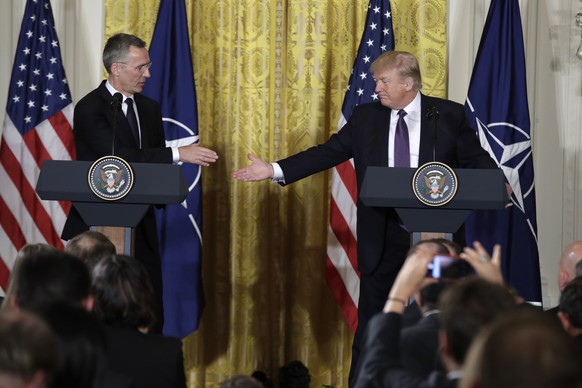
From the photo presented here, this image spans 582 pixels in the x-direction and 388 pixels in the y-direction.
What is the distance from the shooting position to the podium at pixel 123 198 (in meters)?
5.21

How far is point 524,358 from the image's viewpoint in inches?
67.2

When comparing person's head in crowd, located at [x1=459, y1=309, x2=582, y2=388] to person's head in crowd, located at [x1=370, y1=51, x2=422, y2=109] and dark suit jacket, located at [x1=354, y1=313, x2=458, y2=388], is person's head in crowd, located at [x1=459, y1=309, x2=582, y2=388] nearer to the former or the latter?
dark suit jacket, located at [x1=354, y1=313, x2=458, y2=388]

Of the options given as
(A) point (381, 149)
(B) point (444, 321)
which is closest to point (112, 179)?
(A) point (381, 149)

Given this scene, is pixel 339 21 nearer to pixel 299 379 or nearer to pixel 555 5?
pixel 555 5

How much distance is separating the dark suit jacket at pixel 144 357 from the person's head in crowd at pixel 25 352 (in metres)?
0.99

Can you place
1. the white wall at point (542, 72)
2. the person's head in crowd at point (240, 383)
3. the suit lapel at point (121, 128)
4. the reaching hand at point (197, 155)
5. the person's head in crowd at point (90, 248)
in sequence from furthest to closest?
the white wall at point (542, 72) < the suit lapel at point (121, 128) < the reaching hand at point (197, 155) < the person's head in crowd at point (90, 248) < the person's head in crowd at point (240, 383)

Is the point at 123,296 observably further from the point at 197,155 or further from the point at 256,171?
the point at 256,171

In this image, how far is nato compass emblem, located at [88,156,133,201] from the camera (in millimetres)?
5203

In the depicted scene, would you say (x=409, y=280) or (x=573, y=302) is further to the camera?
(x=573, y=302)

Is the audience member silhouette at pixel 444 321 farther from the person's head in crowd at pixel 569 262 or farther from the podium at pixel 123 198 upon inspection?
the podium at pixel 123 198

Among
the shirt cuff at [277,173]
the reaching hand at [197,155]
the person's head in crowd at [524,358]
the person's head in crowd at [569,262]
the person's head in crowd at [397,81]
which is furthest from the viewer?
the shirt cuff at [277,173]

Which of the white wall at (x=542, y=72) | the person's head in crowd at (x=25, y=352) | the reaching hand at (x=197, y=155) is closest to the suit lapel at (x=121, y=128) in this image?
the reaching hand at (x=197, y=155)

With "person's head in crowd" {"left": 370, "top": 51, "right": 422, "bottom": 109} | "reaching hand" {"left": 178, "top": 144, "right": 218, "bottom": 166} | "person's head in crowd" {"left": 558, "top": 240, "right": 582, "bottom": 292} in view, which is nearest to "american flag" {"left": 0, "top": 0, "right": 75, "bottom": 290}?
"reaching hand" {"left": 178, "top": 144, "right": 218, "bottom": 166}

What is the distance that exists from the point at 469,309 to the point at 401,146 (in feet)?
11.9
